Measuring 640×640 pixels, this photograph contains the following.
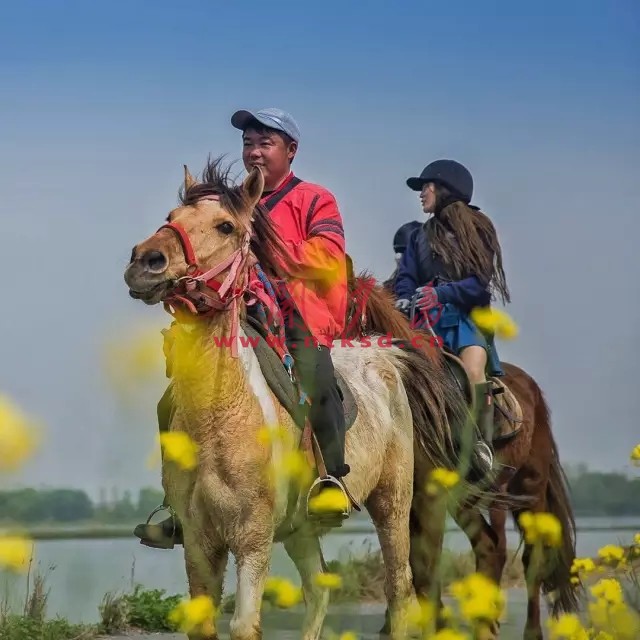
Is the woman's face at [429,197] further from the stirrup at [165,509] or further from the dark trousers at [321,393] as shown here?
the stirrup at [165,509]

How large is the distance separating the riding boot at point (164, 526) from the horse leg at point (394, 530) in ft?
4.29

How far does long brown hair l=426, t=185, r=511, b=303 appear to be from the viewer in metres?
8.71

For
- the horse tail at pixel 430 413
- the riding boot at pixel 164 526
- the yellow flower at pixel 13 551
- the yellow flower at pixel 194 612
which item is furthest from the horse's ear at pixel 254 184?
the yellow flower at pixel 13 551

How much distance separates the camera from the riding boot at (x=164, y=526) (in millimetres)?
5727

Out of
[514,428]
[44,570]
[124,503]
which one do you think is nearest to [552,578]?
[514,428]

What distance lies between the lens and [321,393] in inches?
229

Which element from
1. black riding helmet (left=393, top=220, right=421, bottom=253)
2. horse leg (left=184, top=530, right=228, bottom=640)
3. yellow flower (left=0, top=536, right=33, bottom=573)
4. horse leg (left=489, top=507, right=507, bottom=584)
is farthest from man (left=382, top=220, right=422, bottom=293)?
yellow flower (left=0, top=536, right=33, bottom=573)

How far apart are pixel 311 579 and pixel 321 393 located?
4.04 feet

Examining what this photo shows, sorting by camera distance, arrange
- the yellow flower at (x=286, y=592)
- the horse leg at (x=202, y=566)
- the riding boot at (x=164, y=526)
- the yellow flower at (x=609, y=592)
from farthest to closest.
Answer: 1. the riding boot at (x=164, y=526)
2. the horse leg at (x=202, y=566)
3. the yellow flower at (x=609, y=592)
4. the yellow flower at (x=286, y=592)

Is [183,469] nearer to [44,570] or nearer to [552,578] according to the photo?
[44,570]

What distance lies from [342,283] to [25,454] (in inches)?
151

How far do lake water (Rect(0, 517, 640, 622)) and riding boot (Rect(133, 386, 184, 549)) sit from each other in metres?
0.10

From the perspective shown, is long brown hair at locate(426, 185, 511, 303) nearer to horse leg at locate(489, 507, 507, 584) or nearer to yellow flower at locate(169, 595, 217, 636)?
horse leg at locate(489, 507, 507, 584)

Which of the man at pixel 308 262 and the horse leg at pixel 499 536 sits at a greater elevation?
the man at pixel 308 262
